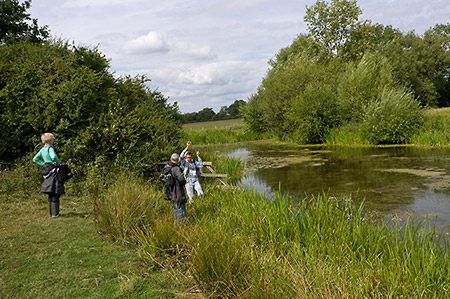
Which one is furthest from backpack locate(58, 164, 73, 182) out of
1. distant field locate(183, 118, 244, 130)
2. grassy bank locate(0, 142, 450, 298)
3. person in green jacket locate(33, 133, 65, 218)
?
distant field locate(183, 118, 244, 130)

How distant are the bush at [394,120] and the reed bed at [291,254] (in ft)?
65.4

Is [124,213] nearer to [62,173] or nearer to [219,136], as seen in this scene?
[62,173]

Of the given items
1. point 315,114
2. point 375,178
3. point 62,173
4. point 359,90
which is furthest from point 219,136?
point 62,173

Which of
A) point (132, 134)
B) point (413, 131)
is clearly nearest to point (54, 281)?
point (132, 134)

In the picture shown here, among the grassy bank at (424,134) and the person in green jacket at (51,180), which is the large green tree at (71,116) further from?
the grassy bank at (424,134)

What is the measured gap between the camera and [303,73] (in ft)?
114

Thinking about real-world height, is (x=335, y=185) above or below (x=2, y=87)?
below

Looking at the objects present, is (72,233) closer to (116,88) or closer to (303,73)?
(116,88)

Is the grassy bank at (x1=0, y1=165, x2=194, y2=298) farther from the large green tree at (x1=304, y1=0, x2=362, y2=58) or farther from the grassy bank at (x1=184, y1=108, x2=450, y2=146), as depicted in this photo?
the large green tree at (x1=304, y1=0, x2=362, y2=58)

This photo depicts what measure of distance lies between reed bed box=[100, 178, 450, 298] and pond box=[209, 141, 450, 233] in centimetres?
99

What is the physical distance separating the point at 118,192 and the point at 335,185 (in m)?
8.81

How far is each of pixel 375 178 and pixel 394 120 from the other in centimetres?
1221

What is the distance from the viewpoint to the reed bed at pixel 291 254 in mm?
4312

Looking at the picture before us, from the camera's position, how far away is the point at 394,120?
25.5 m
